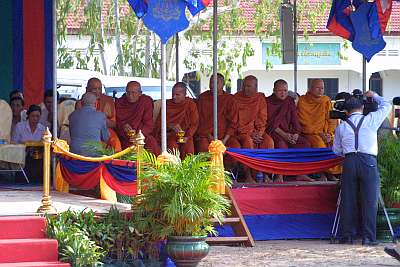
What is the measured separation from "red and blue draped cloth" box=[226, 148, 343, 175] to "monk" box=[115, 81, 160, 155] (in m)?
1.29

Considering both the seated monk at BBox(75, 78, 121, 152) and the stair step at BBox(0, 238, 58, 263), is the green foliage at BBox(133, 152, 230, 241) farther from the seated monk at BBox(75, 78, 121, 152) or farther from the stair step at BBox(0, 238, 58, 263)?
the seated monk at BBox(75, 78, 121, 152)

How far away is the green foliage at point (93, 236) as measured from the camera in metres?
10.1

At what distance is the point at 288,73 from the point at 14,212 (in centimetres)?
2268

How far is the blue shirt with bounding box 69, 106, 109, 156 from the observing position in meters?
12.9

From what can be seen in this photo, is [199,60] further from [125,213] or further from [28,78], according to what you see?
[125,213]

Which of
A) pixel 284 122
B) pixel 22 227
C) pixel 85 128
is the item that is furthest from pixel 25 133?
pixel 22 227

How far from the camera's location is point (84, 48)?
98.8 feet

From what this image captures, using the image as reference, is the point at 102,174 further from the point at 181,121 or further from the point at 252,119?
the point at 252,119

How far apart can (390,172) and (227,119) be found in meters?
2.41

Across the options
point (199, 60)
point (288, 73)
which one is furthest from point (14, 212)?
point (288, 73)

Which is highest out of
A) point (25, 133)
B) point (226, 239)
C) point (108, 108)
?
point (108, 108)

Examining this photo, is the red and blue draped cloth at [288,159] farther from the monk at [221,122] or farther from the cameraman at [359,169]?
the monk at [221,122]

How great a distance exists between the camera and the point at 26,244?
396 inches

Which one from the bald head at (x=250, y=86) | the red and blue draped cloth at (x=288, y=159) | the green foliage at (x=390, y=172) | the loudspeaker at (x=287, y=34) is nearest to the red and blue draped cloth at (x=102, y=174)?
the red and blue draped cloth at (x=288, y=159)
